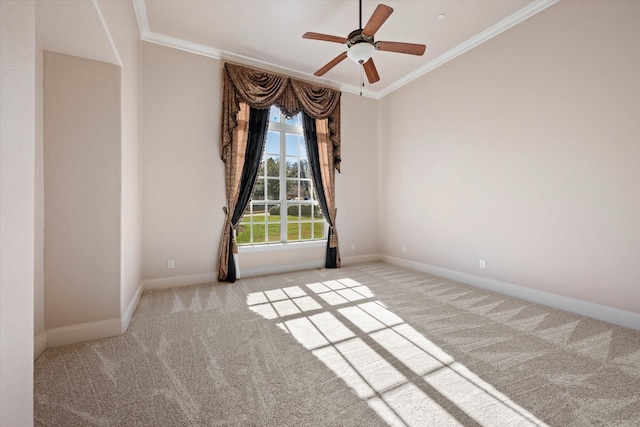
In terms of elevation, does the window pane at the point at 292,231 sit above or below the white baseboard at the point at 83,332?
above

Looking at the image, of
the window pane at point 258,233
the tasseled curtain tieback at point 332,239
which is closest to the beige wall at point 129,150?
the window pane at point 258,233

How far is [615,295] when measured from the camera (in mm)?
2627

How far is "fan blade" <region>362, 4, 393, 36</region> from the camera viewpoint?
2.31 metres

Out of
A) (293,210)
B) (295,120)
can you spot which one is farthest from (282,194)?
(295,120)

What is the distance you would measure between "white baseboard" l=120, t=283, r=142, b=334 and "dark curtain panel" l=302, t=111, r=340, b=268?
2.73 metres

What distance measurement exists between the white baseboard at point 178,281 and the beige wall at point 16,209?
2.99m

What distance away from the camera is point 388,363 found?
199 cm

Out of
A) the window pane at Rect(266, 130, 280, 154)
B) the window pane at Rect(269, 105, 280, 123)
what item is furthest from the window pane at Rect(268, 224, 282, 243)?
the window pane at Rect(269, 105, 280, 123)

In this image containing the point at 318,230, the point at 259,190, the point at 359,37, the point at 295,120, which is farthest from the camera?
the point at 318,230

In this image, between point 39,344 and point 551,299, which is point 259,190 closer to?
point 39,344

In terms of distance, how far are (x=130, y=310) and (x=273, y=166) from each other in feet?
8.87

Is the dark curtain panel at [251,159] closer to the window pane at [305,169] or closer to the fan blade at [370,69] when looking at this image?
the window pane at [305,169]

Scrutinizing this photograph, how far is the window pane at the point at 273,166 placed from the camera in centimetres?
450

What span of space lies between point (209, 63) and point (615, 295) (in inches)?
211
